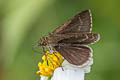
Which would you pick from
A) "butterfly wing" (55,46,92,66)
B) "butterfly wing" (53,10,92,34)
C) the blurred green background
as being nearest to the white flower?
"butterfly wing" (55,46,92,66)

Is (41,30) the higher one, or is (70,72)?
(41,30)

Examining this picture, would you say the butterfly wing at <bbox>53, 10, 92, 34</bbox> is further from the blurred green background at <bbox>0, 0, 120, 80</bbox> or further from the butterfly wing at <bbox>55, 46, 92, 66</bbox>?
the blurred green background at <bbox>0, 0, 120, 80</bbox>

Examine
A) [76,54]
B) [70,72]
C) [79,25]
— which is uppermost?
[79,25]

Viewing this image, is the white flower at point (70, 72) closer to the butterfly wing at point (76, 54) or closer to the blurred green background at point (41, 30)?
the butterfly wing at point (76, 54)

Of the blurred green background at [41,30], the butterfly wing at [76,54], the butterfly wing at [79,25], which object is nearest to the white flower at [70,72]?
the butterfly wing at [76,54]

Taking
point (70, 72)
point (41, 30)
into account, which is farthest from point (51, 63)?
point (41, 30)

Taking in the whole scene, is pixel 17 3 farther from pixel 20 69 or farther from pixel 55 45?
pixel 55 45

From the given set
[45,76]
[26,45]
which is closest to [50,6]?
[26,45]

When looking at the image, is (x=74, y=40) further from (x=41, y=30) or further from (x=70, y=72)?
(x=41, y=30)
